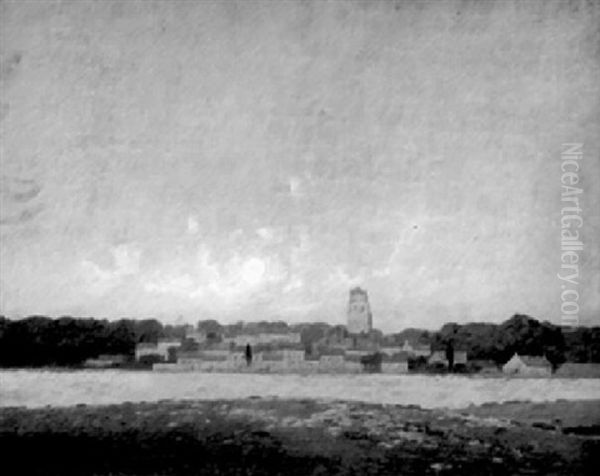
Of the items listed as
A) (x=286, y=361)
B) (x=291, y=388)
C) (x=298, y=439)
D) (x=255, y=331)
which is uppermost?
(x=255, y=331)

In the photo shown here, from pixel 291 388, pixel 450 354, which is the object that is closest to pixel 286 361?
pixel 291 388

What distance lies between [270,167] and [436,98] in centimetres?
92

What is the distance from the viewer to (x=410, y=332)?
3.99 m

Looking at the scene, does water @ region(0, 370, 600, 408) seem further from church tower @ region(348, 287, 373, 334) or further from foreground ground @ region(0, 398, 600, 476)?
church tower @ region(348, 287, 373, 334)

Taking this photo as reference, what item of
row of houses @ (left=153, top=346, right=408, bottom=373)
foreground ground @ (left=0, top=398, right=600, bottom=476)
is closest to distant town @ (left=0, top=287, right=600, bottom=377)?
row of houses @ (left=153, top=346, right=408, bottom=373)

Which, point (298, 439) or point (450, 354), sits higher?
point (450, 354)

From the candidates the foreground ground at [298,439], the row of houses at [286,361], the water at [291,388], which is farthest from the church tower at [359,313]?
the foreground ground at [298,439]

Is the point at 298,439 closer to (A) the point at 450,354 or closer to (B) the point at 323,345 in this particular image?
(B) the point at 323,345

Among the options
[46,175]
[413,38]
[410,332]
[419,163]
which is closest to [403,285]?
[410,332]

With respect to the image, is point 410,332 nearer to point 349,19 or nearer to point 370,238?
point 370,238

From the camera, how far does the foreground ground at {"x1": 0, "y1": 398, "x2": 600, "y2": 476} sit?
3.82 meters

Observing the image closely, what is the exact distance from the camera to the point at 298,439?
3867 mm

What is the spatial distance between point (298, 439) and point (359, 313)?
685mm

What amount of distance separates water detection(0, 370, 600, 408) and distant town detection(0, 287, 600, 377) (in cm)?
4
